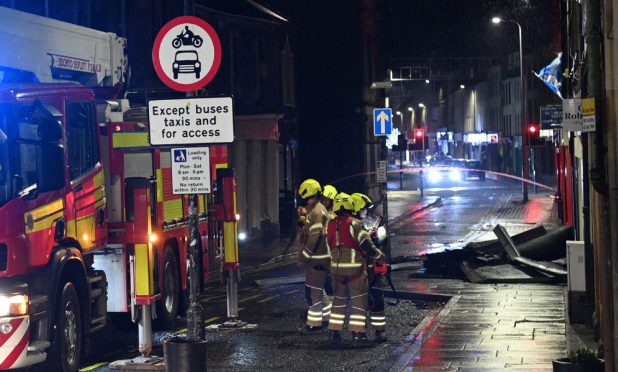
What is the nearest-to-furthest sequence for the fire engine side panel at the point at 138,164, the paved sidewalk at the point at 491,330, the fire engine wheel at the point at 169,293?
the paved sidewalk at the point at 491,330 → the fire engine side panel at the point at 138,164 → the fire engine wheel at the point at 169,293

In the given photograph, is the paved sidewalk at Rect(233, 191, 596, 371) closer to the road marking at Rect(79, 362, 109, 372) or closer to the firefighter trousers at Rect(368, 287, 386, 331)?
the firefighter trousers at Rect(368, 287, 386, 331)

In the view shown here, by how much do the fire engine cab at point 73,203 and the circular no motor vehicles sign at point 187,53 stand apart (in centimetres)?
110

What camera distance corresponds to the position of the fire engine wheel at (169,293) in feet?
48.0

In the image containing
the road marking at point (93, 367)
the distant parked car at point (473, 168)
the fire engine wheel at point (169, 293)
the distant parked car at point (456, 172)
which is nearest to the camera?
the road marking at point (93, 367)

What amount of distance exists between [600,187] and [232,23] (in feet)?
78.2

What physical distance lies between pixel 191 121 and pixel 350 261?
374cm

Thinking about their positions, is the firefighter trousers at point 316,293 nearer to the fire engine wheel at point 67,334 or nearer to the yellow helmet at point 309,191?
the yellow helmet at point 309,191

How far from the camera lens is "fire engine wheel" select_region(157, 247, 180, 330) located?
14.6 meters

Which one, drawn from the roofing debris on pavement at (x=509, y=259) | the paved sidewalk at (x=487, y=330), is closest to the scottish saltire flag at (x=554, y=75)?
the roofing debris on pavement at (x=509, y=259)

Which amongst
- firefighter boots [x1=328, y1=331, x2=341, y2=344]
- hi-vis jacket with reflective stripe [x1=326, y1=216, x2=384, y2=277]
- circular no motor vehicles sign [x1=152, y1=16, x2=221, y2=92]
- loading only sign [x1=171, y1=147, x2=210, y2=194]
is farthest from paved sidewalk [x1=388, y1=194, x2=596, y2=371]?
circular no motor vehicles sign [x1=152, y1=16, x2=221, y2=92]

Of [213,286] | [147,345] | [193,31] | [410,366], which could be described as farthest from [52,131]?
[213,286]

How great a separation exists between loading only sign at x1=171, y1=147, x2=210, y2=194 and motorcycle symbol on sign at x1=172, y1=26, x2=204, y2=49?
913 millimetres

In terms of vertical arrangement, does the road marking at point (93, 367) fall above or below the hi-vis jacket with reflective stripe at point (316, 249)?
below

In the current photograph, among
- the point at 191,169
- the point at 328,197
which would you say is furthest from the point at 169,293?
the point at 191,169
